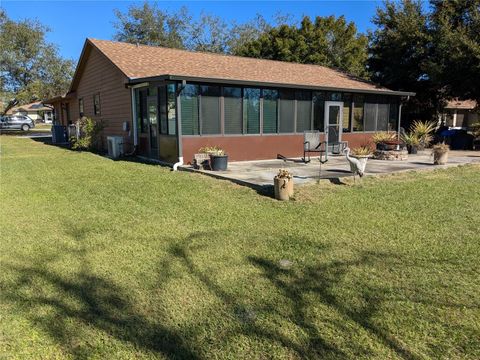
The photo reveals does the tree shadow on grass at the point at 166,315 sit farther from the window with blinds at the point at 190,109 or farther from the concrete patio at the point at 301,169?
the window with blinds at the point at 190,109

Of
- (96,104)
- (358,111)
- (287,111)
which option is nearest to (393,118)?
(358,111)

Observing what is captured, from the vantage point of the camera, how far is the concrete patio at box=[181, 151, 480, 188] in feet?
26.4

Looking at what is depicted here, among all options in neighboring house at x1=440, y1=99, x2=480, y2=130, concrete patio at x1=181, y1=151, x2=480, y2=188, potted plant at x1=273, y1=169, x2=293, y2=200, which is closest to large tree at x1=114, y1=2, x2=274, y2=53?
neighboring house at x1=440, y1=99, x2=480, y2=130

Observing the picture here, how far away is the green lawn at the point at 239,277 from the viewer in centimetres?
260

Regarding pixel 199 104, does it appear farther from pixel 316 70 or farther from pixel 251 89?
pixel 316 70

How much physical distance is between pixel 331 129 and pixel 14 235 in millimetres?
11055

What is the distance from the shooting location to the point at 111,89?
1442 centimetres

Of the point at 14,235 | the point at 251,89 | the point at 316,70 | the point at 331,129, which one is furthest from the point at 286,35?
the point at 14,235

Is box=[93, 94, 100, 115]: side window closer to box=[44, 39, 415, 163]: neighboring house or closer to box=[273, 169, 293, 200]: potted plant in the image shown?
box=[44, 39, 415, 163]: neighboring house

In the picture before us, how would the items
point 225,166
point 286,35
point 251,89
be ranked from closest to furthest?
point 225,166 → point 251,89 → point 286,35

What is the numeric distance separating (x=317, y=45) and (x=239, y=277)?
1040 inches

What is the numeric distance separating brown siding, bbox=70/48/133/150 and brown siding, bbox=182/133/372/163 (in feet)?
12.2

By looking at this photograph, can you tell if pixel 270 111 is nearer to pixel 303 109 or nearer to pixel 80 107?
pixel 303 109

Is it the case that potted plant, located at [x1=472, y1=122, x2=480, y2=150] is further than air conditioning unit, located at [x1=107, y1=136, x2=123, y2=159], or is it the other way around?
potted plant, located at [x1=472, y1=122, x2=480, y2=150]
